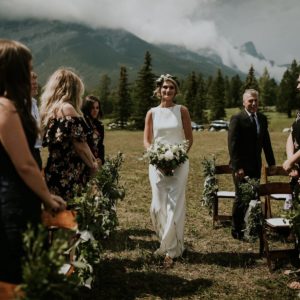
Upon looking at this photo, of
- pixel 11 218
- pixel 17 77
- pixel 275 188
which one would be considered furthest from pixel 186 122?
pixel 11 218

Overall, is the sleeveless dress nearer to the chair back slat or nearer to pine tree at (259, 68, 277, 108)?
the chair back slat

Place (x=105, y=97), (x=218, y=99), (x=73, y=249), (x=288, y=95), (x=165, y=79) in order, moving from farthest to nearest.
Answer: (x=105, y=97), (x=218, y=99), (x=288, y=95), (x=165, y=79), (x=73, y=249)

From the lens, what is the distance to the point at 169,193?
7.83 metres

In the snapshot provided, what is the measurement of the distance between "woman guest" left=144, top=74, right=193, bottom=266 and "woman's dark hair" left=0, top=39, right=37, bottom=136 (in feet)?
15.2

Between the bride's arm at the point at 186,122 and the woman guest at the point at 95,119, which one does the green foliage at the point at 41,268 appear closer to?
the bride's arm at the point at 186,122

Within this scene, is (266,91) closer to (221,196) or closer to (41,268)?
(221,196)

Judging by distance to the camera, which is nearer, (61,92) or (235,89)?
(61,92)

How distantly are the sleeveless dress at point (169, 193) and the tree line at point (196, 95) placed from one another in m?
35.8

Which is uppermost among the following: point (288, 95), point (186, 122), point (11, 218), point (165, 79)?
point (288, 95)

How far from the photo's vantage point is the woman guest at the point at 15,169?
321cm

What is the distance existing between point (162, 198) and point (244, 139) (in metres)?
2.30

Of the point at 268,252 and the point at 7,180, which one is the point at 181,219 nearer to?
the point at 268,252

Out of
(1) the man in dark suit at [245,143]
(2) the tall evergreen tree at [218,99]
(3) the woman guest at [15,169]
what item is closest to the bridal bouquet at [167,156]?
(1) the man in dark suit at [245,143]

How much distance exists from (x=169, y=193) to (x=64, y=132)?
101 inches
